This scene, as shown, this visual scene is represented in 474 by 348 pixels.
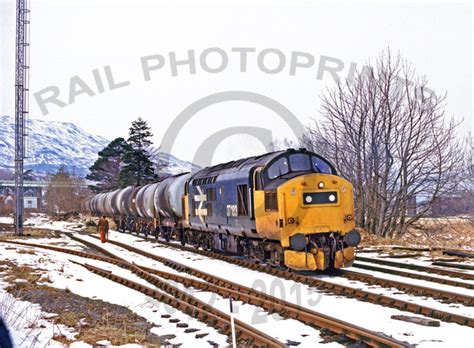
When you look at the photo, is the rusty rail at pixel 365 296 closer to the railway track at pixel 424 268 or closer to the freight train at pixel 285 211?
the freight train at pixel 285 211

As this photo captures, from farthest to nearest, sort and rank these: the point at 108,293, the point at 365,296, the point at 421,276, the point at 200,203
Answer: the point at 200,203, the point at 421,276, the point at 108,293, the point at 365,296

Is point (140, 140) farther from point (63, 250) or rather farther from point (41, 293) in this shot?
point (41, 293)

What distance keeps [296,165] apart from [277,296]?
4.81 meters

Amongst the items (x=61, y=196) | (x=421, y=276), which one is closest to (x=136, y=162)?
A: (x=61, y=196)

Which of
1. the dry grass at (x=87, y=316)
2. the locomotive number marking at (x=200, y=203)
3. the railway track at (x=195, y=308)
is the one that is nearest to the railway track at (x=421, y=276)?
the railway track at (x=195, y=308)

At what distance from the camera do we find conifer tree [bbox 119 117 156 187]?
208 ft

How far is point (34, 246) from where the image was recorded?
26.4m

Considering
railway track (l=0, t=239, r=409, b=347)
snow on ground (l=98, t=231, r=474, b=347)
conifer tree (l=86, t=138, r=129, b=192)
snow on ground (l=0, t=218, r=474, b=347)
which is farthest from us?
conifer tree (l=86, t=138, r=129, b=192)

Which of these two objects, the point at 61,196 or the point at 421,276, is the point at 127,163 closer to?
the point at 61,196

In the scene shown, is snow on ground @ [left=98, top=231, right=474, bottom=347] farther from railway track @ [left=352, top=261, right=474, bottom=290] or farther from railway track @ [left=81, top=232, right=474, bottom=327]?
railway track @ [left=352, top=261, right=474, bottom=290]

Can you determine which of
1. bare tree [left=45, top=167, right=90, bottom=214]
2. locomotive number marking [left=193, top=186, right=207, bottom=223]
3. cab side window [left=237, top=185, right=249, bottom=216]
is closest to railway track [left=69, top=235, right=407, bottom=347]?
cab side window [left=237, top=185, right=249, bottom=216]

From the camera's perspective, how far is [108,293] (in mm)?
12969

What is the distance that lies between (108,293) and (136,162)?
52.7 m

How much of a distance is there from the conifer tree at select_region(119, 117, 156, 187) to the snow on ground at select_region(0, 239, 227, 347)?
41.7 m
